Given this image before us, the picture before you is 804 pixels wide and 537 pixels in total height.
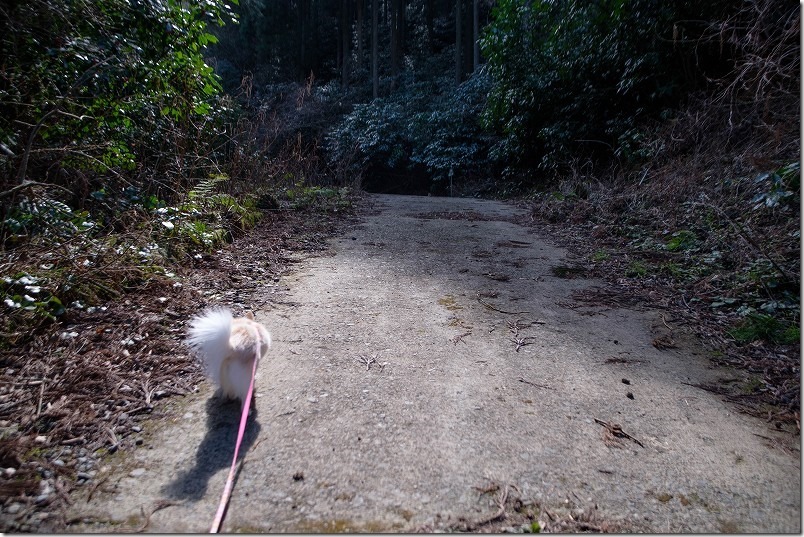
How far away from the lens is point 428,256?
19.1 feet

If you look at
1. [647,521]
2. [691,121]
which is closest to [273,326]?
[647,521]

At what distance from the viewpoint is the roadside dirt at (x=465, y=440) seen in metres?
1.77

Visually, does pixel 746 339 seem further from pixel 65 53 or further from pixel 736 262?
pixel 65 53

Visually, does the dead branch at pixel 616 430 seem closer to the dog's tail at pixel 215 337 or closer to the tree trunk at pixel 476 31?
the dog's tail at pixel 215 337

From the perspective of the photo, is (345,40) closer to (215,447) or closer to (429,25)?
(429,25)

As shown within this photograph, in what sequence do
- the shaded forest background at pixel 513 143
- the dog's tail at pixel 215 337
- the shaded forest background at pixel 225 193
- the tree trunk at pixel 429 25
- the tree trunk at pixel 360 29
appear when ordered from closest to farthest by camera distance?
the dog's tail at pixel 215 337 < the shaded forest background at pixel 225 193 < the shaded forest background at pixel 513 143 < the tree trunk at pixel 360 29 < the tree trunk at pixel 429 25

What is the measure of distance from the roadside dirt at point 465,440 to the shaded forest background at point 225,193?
329 mm

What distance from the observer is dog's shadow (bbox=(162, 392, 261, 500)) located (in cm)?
186

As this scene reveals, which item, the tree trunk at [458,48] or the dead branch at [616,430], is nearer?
the dead branch at [616,430]

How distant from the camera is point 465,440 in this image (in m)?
2.19

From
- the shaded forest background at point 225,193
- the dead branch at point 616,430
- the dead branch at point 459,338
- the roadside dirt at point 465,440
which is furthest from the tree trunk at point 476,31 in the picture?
the dead branch at point 616,430

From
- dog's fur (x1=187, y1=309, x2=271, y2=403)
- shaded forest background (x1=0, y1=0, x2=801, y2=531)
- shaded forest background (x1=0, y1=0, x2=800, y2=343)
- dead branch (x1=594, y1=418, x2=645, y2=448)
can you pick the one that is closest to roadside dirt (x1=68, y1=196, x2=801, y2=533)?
dead branch (x1=594, y1=418, x2=645, y2=448)

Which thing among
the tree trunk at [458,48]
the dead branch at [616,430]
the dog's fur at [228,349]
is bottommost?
the dead branch at [616,430]

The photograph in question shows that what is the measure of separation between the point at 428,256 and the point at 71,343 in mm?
3899
